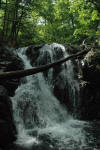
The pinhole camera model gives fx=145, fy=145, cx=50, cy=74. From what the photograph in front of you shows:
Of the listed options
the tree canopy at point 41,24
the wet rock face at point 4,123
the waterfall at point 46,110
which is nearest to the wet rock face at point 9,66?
the waterfall at point 46,110

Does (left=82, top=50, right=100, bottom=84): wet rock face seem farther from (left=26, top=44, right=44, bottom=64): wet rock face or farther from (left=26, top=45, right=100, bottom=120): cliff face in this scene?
(left=26, top=44, right=44, bottom=64): wet rock face

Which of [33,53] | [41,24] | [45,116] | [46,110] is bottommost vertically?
[45,116]

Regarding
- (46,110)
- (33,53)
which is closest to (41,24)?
(33,53)

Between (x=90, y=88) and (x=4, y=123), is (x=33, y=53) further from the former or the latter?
(x=4, y=123)

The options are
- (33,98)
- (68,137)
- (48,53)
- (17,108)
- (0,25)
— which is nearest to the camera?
(68,137)

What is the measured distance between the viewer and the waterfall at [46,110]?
24.3ft

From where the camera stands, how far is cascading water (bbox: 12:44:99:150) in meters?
7.11

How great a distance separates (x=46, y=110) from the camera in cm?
1029

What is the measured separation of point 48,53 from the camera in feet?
47.1

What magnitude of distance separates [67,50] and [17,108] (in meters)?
8.01

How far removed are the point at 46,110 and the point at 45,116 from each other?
54 centimetres

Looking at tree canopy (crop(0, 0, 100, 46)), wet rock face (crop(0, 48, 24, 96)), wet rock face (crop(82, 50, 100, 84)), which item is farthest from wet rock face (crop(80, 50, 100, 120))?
tree canopy (crop(0, 0, 100, 46))

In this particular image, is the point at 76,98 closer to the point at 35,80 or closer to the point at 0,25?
the point at 35,80

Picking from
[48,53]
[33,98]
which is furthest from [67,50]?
[33,98]
